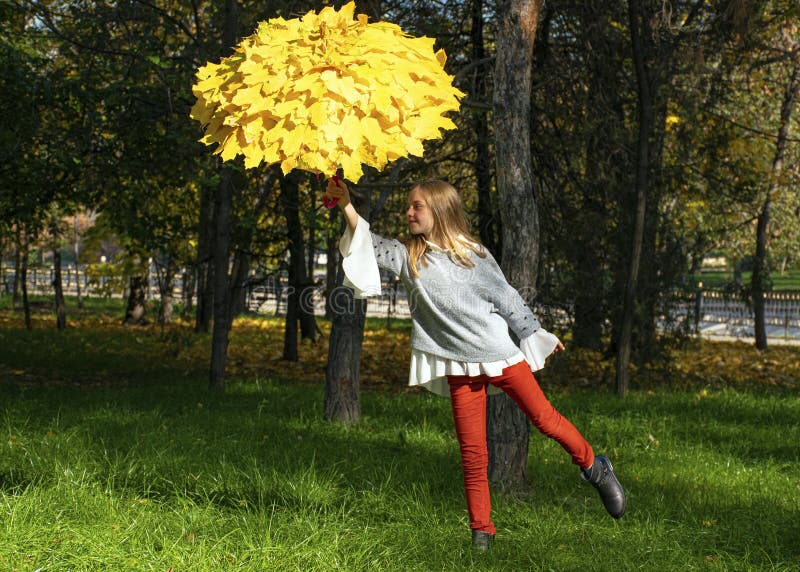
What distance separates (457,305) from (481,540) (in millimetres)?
1091

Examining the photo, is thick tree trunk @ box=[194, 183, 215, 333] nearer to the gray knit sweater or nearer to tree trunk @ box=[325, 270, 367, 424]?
tree trunk @ box=[325, 270, 367, 424]

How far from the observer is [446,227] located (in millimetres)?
4219

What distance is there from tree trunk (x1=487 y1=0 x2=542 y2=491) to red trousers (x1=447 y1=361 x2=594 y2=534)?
2.89ft

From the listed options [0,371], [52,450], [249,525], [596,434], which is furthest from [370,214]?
[0,371]

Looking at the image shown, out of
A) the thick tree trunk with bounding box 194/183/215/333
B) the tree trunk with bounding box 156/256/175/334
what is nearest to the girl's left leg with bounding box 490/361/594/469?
the thick tree trunk with bounding box 194/183/215/333

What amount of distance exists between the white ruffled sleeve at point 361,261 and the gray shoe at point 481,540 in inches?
47.5

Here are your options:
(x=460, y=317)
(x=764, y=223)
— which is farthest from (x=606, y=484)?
(x=764, y=223)

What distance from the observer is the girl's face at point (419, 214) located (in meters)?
4.18

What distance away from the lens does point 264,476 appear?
5.29 metres

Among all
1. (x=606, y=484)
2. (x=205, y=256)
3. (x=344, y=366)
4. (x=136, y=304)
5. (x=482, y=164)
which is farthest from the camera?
(x=136, y=304)

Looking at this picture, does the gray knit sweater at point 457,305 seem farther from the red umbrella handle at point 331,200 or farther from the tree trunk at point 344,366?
the tree trunk at point 344,366

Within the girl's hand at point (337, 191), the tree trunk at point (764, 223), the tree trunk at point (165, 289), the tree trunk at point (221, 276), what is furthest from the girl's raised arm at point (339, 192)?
the tree trunk at point (165, 289)

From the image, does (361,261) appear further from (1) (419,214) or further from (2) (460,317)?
(2) (460,317)

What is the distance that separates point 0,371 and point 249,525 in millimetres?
8460
